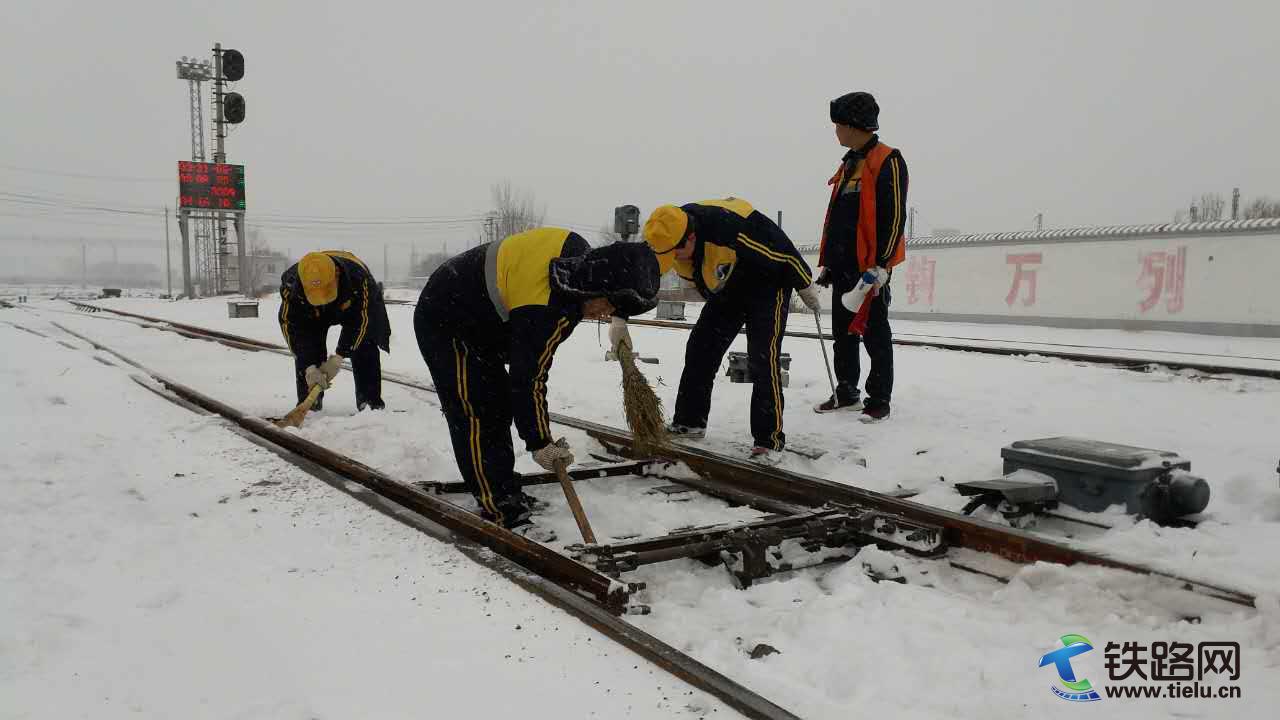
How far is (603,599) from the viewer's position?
9.28 feet

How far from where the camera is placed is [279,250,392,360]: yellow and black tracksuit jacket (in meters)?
6.53

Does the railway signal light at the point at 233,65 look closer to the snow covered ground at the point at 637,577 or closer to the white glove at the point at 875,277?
the snow covered ground at the point at 637,577

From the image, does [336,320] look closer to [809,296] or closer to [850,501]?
[809,296]

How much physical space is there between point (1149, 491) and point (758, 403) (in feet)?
6.94

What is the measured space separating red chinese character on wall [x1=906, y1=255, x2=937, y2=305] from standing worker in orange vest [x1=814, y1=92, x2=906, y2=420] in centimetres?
2004

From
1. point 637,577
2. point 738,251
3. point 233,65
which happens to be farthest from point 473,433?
point 233,65

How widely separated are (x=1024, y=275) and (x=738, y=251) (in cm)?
1989

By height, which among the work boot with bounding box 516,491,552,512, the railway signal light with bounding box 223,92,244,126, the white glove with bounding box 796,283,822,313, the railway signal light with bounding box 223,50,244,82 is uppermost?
the railway signal light with bounding box 223,50,244,82

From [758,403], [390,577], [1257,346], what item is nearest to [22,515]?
[390,577]

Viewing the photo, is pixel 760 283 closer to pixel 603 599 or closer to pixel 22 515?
pixel 603 599

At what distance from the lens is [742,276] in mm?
5125

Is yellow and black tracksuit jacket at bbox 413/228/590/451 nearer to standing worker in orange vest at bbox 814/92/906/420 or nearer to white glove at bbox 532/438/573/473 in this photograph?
white glove at bbox 532/438/573/473

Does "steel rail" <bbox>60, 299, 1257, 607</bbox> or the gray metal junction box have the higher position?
the gray metal junction box

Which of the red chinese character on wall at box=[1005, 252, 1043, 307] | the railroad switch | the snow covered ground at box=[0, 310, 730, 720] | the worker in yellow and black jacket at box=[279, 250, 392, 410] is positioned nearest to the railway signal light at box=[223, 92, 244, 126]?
the red chinese character on wall at box=[1005, 252, 1043, 307]
